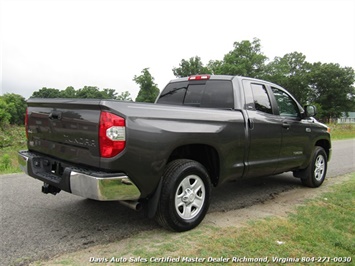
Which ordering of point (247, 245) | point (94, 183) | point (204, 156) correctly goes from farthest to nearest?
point (204, 156) < point (247, 245) < point (94, 183)

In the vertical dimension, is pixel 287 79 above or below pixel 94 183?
above

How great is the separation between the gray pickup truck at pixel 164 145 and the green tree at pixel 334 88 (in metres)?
59.7

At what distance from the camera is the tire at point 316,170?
5.78m

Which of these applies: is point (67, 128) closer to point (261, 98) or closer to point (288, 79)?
point (261, 98)

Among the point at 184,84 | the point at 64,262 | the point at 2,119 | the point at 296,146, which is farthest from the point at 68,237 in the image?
the point at 2,119

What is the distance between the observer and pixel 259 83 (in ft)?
16.0

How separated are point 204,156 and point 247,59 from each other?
58.1 metres

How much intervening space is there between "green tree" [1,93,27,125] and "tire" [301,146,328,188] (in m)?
42.9

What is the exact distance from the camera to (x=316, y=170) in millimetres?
5953

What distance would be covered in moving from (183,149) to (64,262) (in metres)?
1.74

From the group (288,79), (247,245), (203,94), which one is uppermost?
(288,79)

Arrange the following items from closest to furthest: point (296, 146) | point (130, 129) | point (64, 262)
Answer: point (64, 262)
point (130, 129)
point (296, 146)

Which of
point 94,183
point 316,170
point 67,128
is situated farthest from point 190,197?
point 316,170

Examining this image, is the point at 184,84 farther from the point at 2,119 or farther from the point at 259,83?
the point at 2,119
